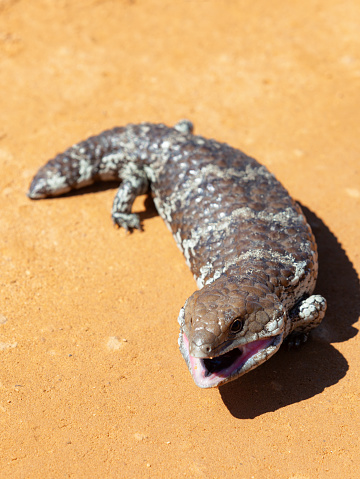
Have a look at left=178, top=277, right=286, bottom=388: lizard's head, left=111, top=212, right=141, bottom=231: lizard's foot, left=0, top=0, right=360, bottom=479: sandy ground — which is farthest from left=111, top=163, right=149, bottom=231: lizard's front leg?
left=178, top=277, right=286, bottom=388: lizard's head

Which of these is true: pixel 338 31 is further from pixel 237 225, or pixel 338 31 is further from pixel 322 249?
pixel 237 225

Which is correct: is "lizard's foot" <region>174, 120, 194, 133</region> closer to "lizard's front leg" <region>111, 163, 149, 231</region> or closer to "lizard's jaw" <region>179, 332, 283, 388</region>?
"lizard's front leg" <region>111, 163, 149, 231</region>

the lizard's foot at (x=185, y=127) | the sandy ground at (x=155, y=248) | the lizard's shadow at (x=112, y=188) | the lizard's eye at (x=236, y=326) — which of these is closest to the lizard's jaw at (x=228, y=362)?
the lizard's eye at (x=236, y=326)

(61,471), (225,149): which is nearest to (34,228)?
(225,149)

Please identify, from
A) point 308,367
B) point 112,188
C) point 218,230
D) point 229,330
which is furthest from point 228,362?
point 112,188

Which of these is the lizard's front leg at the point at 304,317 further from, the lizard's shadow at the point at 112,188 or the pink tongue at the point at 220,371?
the lizard's shadow at the point at 112,188

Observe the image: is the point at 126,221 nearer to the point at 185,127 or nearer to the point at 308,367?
the point at 185,127

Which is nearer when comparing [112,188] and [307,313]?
[307,313]

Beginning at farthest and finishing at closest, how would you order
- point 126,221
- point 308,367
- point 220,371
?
point 126,221
point 308,367
point 220,371
